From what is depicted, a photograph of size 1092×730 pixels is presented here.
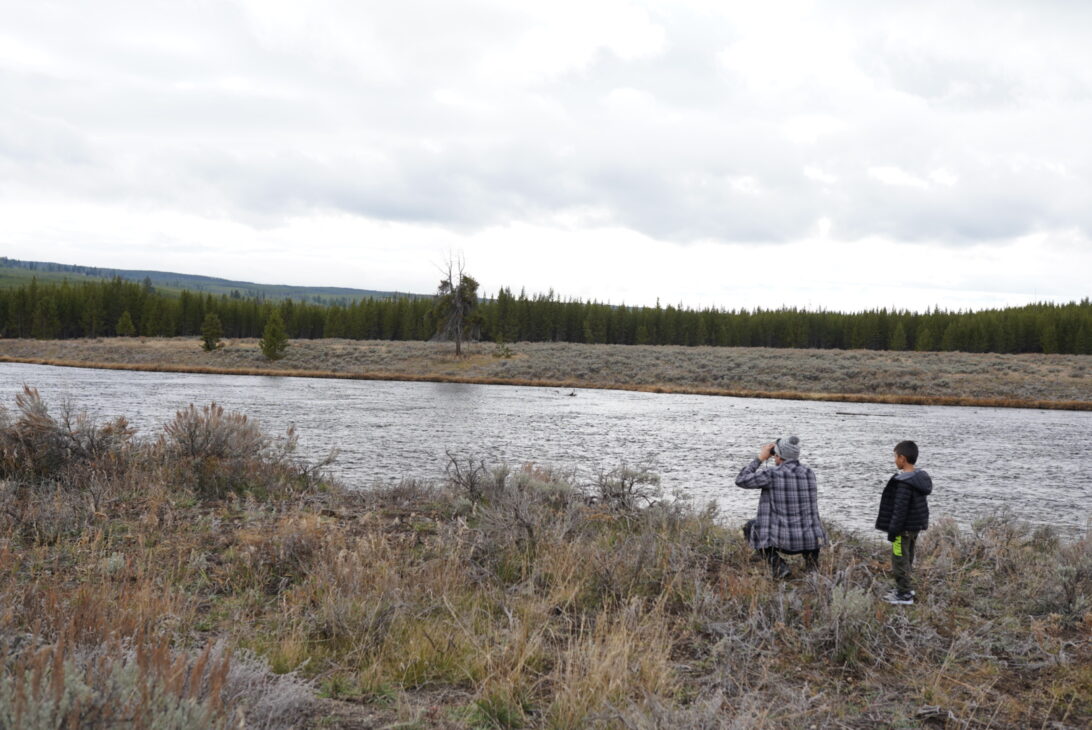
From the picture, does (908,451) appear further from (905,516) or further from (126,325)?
(126,325)

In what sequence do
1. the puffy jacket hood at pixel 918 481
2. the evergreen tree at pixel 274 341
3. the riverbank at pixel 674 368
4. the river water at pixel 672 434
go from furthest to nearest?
the evergreen tree at pixel 274 341 < the riverbank at pixel 674 368 < the river water at pixel 672 434 < the puffy jacket hood at pixel 918 481

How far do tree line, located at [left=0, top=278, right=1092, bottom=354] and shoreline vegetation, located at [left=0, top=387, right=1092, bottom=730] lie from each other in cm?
8243

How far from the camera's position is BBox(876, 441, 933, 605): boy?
21.4ft

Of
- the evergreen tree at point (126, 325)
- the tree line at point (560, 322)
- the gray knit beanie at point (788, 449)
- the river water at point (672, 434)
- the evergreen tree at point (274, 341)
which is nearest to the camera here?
the gray knit beanie at point (788, 449)

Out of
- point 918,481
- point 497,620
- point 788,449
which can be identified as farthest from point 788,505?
point 497,620

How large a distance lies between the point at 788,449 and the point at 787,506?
1.88ft

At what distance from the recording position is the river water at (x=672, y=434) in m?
14.1

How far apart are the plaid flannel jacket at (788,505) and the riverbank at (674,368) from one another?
36.5 meters

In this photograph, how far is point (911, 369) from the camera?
157 ft

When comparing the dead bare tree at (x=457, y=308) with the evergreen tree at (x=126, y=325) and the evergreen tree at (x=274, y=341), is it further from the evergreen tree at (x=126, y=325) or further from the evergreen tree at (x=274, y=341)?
the evergreen tree at (x=126, y=325)

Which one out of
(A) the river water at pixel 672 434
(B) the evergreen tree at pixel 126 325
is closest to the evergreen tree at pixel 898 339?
(A) the river water at pixel 672 434

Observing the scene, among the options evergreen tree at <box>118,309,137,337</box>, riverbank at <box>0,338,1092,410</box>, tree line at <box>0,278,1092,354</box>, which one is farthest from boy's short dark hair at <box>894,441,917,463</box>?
evergreen tree at <box>118,309,137,337</box>

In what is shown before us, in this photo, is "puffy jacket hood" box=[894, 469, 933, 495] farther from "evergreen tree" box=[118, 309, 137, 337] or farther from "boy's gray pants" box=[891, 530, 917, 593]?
"evergreen tree" box=[118, 309, 137, 337]

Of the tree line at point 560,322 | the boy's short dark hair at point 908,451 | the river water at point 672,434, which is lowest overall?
the river water at point 672,434
